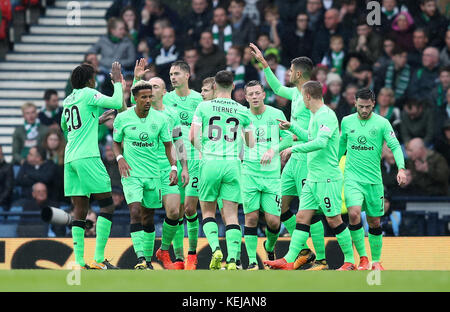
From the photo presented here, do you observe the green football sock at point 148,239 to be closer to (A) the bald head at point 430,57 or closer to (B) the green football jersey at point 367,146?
(B) the green football jersey at point 367,146

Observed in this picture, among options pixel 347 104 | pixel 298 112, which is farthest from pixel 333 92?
pixel 298 112

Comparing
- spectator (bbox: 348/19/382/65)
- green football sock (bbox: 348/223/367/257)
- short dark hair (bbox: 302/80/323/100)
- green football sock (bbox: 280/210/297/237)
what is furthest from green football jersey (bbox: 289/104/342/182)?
spectator (bbox: 348/19/382/65)

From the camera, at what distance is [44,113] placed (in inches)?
704

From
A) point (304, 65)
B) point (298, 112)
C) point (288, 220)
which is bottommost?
point (288, 220)

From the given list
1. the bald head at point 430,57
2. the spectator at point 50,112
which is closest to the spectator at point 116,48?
the spectator at point 50,112

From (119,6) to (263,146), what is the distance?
29.8 ft

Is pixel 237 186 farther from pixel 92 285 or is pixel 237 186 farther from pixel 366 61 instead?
pixel 366 61

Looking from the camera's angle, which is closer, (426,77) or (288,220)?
(288,220)

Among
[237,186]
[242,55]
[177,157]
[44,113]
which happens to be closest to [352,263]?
[237,186]

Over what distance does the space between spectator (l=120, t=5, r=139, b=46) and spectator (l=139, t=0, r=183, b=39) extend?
0.40 ft

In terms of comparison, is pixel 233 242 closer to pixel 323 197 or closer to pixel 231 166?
pixel 231 166

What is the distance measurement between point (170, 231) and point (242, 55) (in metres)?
6.19

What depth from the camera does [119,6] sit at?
19.9 m

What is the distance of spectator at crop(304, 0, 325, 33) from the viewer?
1838 cm
